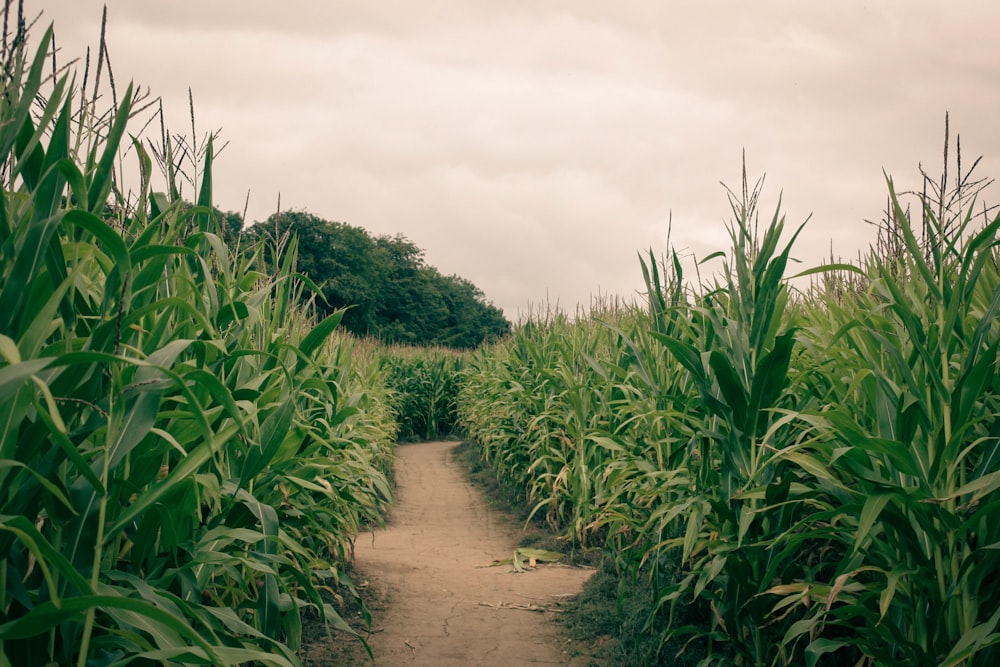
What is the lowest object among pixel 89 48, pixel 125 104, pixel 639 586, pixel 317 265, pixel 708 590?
pixel 639 586

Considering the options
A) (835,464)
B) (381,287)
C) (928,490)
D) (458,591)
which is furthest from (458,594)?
(381,287)

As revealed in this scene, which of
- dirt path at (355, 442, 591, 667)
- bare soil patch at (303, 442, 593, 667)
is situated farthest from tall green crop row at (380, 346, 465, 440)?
bare soil patch at (303, 442, 593, 667)

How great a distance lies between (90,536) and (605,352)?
540 centimetres

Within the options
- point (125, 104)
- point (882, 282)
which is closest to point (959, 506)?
point (882, 282)

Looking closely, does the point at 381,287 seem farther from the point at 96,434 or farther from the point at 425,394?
the point at 96,434

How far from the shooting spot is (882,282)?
284 centimetres

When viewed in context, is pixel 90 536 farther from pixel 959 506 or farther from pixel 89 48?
pixel 959 506

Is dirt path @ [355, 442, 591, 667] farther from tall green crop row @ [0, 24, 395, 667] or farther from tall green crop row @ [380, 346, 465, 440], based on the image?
tall green crop row @ [380, 346, 465, 440]

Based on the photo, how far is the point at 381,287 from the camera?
3700 cm

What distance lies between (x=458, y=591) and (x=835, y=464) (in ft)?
10.0

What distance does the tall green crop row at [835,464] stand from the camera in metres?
2.17

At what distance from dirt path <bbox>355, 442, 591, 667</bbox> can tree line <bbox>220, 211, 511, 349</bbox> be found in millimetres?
21416

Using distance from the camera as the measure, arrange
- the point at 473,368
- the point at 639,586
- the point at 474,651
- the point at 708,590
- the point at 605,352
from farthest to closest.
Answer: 1. the point at 473,368
2. the point at 605,352
3. the point at 639,586
4. the point at 474,651
5. the point at 708,590

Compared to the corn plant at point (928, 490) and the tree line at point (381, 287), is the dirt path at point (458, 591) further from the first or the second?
the tree line at point (381, 287)
